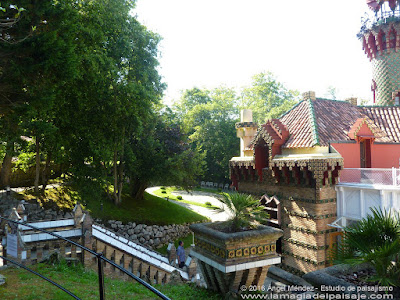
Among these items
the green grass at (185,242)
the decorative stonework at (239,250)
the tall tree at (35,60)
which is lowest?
the green grass at (185,242)

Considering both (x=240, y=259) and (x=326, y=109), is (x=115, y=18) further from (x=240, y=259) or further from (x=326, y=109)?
(x=240, y=259)

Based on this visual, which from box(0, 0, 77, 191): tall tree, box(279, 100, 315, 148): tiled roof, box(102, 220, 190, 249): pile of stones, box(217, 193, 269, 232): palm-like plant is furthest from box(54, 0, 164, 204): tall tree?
box(217, 193, 269, 232): palm-like plant

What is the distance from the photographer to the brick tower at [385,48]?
59.9ft

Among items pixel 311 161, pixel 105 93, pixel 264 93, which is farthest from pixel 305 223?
pixel 264 93

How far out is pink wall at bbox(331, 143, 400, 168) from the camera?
14.3 meters

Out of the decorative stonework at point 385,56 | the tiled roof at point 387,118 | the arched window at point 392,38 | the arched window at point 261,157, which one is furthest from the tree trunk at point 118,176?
the arched window at point 392,38

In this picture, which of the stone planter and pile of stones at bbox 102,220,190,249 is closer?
the stone planter

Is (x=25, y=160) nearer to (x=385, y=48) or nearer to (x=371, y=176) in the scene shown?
(x=371, y=176)

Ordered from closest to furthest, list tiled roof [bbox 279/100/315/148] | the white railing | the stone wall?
1. the white railing
2. the stone wall
3. tiled roof [bbox 279/100/315/148]

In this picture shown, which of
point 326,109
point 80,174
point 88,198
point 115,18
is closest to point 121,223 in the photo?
point 88,198

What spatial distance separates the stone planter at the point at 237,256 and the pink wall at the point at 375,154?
7.95 metres

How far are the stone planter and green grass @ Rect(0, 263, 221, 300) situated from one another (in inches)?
29.8

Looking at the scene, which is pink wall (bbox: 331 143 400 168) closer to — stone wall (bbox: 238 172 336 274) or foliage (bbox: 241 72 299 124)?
stone wall (bbox: 238 172 336 274)

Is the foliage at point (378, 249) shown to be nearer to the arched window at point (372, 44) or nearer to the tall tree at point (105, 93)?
the tall tree at point (105, 93)
